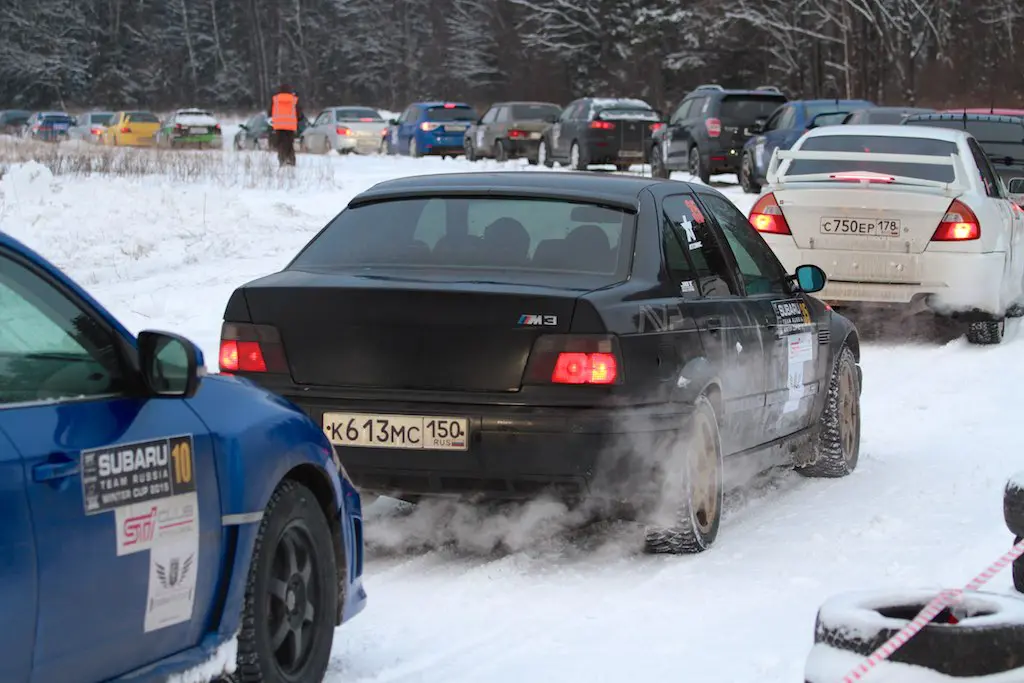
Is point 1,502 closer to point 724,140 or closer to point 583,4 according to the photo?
point 724,140

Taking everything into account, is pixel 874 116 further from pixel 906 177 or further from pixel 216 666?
pixel 216 666

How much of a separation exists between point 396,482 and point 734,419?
1606 millimetres

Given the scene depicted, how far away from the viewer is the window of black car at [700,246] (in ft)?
24.0

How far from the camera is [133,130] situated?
57.1m

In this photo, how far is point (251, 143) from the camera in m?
55.9

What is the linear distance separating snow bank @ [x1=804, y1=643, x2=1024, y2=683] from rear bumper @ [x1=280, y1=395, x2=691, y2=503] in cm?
241

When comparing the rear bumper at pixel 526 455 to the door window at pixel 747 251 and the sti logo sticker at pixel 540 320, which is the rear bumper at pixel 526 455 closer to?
the sti logo sticker at pixel 540 320

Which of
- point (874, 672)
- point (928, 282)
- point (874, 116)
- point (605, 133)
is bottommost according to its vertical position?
point (605, 133)

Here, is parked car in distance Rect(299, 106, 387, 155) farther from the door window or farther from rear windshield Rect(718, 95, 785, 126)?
the door window

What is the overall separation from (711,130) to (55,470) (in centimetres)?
2847

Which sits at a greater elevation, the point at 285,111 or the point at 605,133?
the point at 285,111

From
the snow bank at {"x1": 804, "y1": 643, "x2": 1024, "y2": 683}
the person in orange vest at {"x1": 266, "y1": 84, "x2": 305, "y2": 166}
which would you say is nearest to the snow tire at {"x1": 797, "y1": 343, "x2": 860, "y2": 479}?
the snow bank at {"x1": 804, "y1": 643, "x2": 1024, "y2": 683}

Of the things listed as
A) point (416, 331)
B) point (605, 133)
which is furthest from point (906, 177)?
point (605, 133)

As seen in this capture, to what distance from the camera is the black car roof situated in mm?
7141
